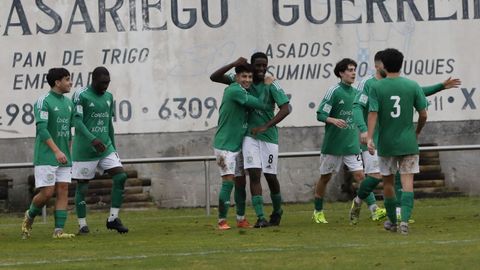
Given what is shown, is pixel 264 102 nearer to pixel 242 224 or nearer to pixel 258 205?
pixel 258 205

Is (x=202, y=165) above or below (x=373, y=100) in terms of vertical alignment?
below

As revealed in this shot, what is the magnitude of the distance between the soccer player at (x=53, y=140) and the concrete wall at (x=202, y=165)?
30.5 feet

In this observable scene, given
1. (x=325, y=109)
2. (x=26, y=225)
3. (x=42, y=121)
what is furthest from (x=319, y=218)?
(x=42, y=121)

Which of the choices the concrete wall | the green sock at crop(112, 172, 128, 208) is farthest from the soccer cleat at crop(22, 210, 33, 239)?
the concrete wall

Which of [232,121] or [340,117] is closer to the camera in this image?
[232,121]

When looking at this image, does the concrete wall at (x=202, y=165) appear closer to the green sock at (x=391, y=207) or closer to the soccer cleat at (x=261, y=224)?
the soccer cleat at (x=261, y=224)

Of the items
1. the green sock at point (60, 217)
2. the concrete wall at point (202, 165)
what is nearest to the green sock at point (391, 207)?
the green sock at point (60, 217)

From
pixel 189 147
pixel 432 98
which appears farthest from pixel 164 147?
pixel 432 98

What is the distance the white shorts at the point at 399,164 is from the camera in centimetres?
1580

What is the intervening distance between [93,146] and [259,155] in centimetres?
208

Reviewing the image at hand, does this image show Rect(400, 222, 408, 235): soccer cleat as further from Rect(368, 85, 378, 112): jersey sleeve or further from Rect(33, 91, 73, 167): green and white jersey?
Rect(33, 91, 73, 167): green and white jersey

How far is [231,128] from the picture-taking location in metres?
18.1

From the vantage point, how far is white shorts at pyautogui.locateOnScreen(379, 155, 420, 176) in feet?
51.8

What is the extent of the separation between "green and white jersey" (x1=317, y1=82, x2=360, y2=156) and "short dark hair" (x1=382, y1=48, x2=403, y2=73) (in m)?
3.07
